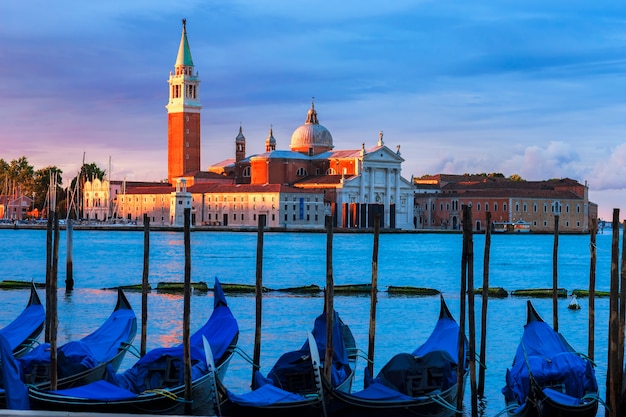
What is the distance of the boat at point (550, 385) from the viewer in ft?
26.5

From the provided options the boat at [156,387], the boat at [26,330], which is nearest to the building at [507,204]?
the boat at [26,330]

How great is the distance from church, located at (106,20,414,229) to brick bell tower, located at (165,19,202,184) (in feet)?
0.23

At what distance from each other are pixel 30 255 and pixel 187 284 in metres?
33.6

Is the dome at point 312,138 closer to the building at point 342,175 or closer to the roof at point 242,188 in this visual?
the building at point 342,175

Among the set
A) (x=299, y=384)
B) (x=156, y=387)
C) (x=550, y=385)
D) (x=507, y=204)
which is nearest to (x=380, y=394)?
(x=299, y=384)

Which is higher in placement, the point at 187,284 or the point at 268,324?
the point at 187,284

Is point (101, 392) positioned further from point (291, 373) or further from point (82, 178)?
point (82, 178)

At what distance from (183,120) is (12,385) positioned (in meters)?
69.9

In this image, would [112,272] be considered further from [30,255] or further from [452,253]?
Answer: [452,253]

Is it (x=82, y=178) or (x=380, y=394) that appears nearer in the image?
(x=380, y=394)

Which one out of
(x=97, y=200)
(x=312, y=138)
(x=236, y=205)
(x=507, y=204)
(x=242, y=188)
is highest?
(x=312, y=138)

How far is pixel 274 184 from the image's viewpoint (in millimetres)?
71688

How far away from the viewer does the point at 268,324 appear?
1775 centimetres

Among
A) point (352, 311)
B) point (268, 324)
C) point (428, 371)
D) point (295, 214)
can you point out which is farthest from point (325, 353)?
point (295, 214)
